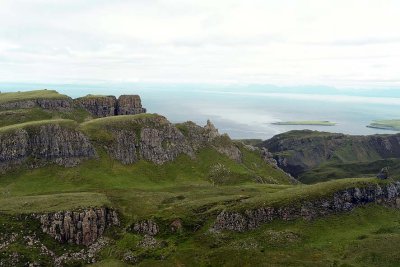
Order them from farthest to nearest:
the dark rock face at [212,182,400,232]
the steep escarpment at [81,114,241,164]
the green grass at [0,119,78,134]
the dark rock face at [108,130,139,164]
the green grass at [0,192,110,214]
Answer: the steep escarpment at [81,114,241,164], the dark rock face at [108,130,139,164], the green grass at [0,119,78,134], the dark rock face at [212,182,400,232], the green grass at [0,192,110,214]

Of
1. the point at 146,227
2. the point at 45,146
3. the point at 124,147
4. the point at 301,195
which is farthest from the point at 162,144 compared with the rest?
the point at 301,195

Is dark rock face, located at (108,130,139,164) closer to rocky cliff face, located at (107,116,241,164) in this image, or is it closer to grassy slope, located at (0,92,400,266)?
rocky cliff face, located at (107,116,241,164)

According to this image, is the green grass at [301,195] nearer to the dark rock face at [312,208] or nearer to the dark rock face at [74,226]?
the dark rock face at [312,208]

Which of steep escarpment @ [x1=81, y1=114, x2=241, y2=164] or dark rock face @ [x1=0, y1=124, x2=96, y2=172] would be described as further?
steep escarpment @ [x1=81, y1=114, x2=241, y2=164]

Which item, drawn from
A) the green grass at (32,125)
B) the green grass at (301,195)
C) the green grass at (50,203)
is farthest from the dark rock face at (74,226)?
the green grass at (32,125)

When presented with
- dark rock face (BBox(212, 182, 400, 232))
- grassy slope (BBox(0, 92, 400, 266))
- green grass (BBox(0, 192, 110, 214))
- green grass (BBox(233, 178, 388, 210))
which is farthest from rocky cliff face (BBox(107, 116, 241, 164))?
dark rock face (BBox(212, 182, 400, 232))

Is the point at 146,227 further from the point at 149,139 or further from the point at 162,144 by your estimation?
the point at 162,144
